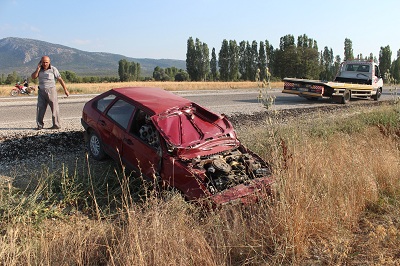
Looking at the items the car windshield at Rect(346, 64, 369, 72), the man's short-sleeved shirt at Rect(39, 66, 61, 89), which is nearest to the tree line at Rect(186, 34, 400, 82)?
the car windshield at Rect(346, 64, 369, 72)

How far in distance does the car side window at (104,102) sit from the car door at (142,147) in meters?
0.92

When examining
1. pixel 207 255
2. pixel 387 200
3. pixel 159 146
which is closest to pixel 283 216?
pixel 207 255

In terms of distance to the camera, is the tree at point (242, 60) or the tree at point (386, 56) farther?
the tree at point (242, 60)

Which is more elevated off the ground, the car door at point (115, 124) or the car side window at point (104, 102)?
the car side window at point (104, 102)

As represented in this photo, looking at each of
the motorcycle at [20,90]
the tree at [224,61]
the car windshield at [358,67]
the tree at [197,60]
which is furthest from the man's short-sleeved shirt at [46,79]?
the tree at [197,60]

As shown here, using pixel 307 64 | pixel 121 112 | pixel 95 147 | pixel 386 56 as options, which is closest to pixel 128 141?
pixel 121 112

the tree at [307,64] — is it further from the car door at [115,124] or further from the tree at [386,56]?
the car door at [115,124]

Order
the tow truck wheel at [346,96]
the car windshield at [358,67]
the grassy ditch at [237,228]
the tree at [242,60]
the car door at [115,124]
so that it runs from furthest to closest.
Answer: the tree at [242,60] → the car windshield at [358,67] → the tow truck wheel at [346,96] → the car door at [115,124] → the grassy ditch at [237,228]

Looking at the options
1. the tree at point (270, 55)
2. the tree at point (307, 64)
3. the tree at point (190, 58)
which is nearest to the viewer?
the tree at point (307, 64)

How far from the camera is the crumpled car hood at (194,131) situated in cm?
536

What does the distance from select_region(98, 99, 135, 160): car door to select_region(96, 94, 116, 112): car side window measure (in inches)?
6.9

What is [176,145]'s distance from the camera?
5.25 metres

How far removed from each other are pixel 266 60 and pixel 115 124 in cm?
7342

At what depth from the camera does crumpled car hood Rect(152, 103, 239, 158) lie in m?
5.36
